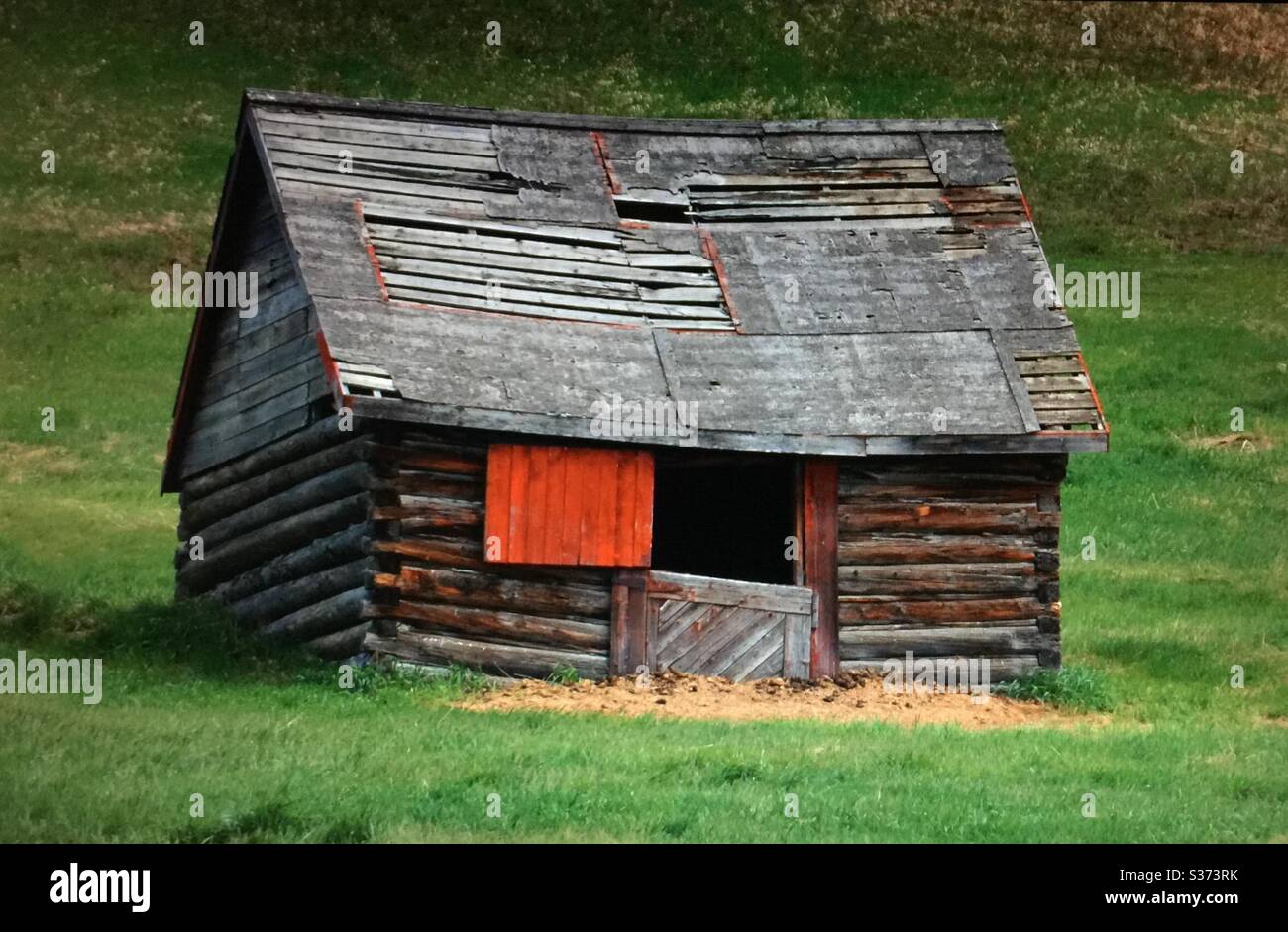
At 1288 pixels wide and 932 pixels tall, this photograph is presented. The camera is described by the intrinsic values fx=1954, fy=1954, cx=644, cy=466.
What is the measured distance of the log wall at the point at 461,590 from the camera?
59.3 feet

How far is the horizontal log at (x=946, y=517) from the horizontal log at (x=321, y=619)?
15.8 feet

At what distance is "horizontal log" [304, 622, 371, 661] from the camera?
1803cm

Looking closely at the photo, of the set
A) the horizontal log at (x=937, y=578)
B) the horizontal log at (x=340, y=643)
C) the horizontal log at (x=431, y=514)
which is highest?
the horizontal log at (x=431, y=514)

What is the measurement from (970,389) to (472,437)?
5.10 m

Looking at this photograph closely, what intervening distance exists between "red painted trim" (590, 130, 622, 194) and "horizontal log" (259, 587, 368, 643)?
5.57m

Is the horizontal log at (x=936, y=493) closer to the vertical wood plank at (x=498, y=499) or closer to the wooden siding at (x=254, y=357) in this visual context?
the vertical wood plank at (x=498, y=499)

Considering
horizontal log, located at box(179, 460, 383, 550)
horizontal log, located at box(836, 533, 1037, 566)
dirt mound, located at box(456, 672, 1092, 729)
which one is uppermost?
horizontal log, located at box(179, 460, 383, 550)

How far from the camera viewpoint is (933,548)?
64.2 feet

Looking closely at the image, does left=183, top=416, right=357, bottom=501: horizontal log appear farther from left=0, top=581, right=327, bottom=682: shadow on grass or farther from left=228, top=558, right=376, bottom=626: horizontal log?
left=0, top=581, right=327, bottom=682: shadow on grass

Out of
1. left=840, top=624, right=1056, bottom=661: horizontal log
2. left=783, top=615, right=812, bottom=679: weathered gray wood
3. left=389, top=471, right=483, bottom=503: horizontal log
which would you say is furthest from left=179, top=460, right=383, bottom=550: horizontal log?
left=840, top=624, right=1056, bottom=661: horizontal log

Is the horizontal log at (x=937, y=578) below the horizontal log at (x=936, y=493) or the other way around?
below
